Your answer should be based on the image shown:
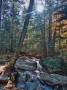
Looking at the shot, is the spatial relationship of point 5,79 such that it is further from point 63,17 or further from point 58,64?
point 63,17

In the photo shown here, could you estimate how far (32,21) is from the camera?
24984 mm

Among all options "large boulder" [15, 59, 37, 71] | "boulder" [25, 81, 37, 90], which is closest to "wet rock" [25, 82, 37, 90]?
"boulder" [25, 81, 37, 90]

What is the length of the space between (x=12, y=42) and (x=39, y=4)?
25.5ft

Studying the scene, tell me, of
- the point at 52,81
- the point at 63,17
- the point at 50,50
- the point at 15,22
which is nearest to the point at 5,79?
the point at 52,81

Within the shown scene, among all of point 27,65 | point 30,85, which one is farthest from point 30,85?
point 27,65

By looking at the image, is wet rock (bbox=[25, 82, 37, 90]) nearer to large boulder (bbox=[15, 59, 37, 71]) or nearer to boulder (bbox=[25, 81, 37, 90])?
boulder (bbox=[25, 81, 37, 90])

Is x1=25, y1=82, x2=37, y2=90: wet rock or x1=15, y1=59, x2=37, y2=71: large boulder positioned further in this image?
x1=15, y1=59, x2=37, y2=71: large boulder

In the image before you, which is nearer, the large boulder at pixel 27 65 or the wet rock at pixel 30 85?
the wet rock at pixel 30 85

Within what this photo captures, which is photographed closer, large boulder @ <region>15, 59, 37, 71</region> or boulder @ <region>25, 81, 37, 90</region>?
boulder @ <region>25, 81, 37, 90</region>

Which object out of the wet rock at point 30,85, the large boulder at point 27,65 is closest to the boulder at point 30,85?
the wet rock at point 30,85

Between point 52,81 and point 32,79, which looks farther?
point 32,79

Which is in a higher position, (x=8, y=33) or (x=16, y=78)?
(x=8, y=33)

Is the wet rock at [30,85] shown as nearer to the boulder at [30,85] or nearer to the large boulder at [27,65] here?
the boulder at [30,85]

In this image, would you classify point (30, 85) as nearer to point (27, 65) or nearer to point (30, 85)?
point (30, 85)
